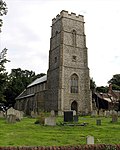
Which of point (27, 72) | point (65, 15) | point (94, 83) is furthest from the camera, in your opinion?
point (27, 72)

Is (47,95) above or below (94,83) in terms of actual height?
below

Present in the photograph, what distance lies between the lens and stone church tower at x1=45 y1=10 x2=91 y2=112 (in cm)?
3953

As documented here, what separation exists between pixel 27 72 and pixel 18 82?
14.8 metres

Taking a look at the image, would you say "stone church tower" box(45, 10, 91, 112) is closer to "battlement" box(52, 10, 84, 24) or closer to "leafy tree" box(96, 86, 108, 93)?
"battlement" box(52, 10, 84, 24)

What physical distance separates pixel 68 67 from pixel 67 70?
60 cm

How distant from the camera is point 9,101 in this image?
6569cm

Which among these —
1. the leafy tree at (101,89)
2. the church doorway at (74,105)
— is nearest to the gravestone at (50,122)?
the church doorway at (74,105)

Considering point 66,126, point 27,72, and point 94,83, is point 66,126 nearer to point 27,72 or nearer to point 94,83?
point 94,83

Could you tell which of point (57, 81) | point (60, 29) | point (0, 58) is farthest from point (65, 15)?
point (0, 58)

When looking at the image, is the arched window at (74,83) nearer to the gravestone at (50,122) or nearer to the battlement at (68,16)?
the battlement at (68,16)

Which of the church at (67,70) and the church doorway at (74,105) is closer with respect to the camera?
the church at (67,70)

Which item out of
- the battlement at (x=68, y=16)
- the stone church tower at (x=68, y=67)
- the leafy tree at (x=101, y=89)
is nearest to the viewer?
the stone church tower at (x=68, y=67)

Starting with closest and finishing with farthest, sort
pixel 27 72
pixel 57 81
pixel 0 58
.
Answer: pixel 0 58 → pixel 57 81 → pixel 27 72

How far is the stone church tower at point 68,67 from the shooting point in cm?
Answer: 3953
